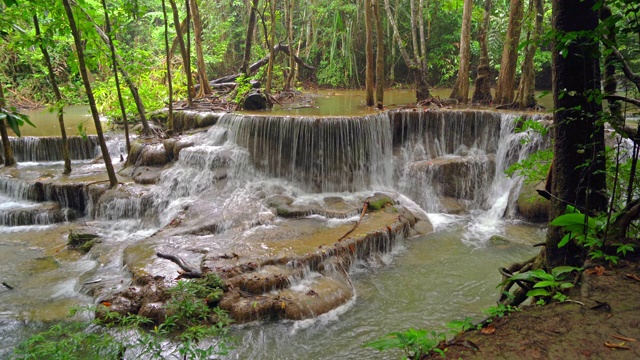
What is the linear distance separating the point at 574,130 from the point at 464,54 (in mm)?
9553

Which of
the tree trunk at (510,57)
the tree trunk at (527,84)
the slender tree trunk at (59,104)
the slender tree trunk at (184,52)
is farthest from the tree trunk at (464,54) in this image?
the slender tree trunk at (59,104)

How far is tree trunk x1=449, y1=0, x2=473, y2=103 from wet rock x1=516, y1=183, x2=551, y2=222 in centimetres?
421

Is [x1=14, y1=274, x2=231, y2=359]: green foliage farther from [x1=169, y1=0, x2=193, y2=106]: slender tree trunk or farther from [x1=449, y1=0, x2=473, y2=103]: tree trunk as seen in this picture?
[x1=449, y1=0, x2=473, y2=103]: tree trunk

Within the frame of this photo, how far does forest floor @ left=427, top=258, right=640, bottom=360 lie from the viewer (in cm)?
220

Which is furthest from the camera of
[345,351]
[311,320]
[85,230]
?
[85,230]

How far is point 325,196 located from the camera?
9219mm

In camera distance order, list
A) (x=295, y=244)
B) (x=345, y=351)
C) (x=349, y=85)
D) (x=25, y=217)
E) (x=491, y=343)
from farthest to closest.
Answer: (x=349, y=85) → (x=25, y=217) → (x=295, y=244) → (x=345, y=351) → (x=491, y=343)

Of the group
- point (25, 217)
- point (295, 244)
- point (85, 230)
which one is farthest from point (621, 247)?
point (25, 217)

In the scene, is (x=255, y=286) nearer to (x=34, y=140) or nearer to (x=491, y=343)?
(x=491, y=343)

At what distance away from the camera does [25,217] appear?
8.56 meters

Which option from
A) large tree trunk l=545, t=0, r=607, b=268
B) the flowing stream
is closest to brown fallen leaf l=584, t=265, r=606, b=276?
large tree trunk l=545, t=0, r=607, b=268

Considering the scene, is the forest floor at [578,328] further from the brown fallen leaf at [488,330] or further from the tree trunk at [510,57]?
the tree trunk at [510,57]

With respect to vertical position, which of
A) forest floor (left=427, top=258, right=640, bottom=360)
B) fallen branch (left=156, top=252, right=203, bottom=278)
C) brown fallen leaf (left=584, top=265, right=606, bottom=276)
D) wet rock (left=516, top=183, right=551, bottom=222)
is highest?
brown fallen leaf (left=584, top=265, right=606, bottom=276)

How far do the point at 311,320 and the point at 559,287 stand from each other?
3.19m
